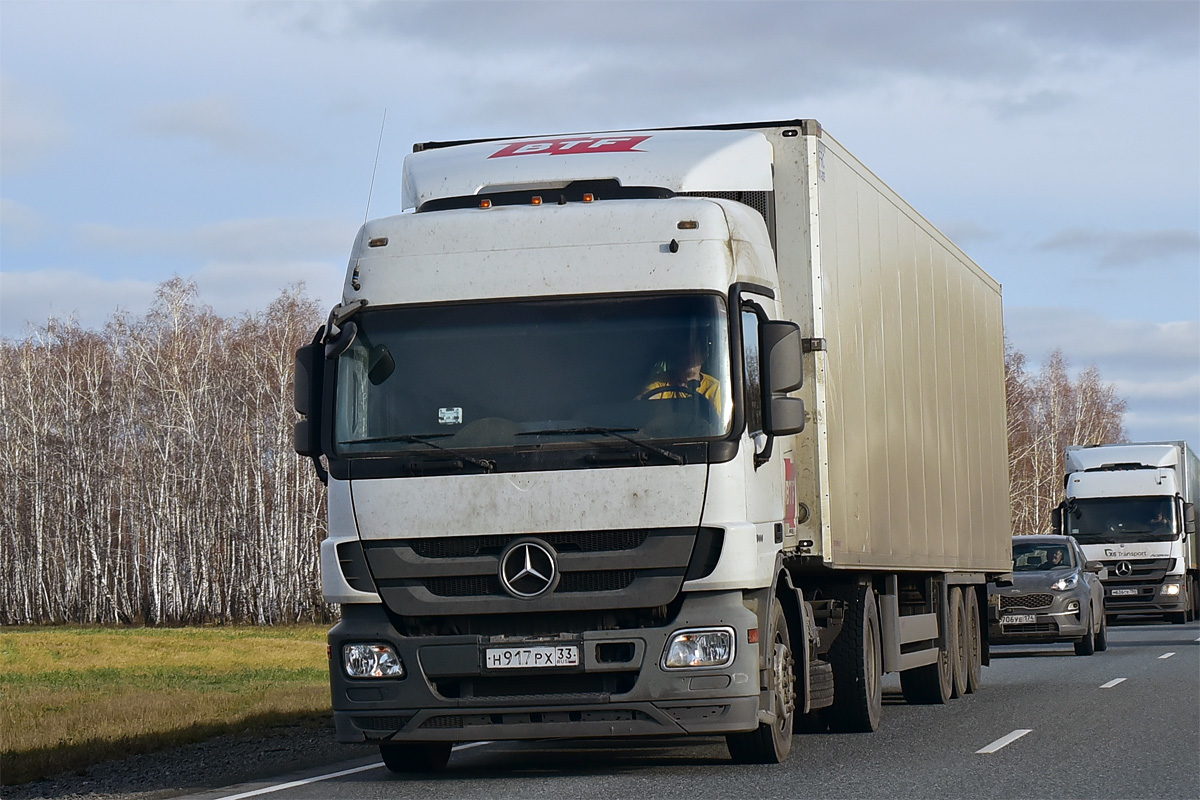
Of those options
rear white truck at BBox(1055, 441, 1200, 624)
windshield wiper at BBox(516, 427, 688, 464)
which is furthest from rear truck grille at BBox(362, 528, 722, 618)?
rear white truck at BBox(1055, 441, 1200, 624)

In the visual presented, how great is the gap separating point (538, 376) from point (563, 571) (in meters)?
1.07

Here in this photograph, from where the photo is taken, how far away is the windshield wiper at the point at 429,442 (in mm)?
9336

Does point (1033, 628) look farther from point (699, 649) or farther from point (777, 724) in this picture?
point (699, 649)

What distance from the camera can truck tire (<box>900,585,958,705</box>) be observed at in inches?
614

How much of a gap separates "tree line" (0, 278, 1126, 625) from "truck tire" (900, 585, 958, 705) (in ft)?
150

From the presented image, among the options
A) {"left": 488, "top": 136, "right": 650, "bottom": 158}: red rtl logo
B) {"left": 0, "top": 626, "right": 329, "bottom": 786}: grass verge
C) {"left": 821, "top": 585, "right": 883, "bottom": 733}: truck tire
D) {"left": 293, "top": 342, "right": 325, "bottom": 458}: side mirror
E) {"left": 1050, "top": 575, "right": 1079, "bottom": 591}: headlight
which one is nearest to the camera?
{"left": 293, "top": 342, "right": 325, "bottom": 458}: side mirror

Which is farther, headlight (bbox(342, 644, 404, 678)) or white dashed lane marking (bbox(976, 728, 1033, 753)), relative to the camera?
white dashed lane marking (bbox(976, 728, 1033, 753))

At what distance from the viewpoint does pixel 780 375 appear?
9.37 metres

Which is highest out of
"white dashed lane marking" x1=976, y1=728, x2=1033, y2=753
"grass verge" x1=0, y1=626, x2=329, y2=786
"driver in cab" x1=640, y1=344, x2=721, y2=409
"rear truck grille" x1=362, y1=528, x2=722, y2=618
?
"driver in cab" x1=640, y1=344, x2=721, y2=409

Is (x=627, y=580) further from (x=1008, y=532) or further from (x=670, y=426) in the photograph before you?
(x=1008, y=532)

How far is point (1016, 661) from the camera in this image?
2428cm

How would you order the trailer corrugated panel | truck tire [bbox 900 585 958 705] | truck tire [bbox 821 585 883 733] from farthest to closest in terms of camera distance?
truck tire [bbox 900 585 958 705] → truck tire [bbox 821 585 883 733] → the trailer corrugated panel

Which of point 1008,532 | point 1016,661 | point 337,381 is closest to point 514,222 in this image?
point 337,381

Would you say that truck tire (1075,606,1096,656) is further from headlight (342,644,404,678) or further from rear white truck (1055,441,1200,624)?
headlight (342,644,404,678)
